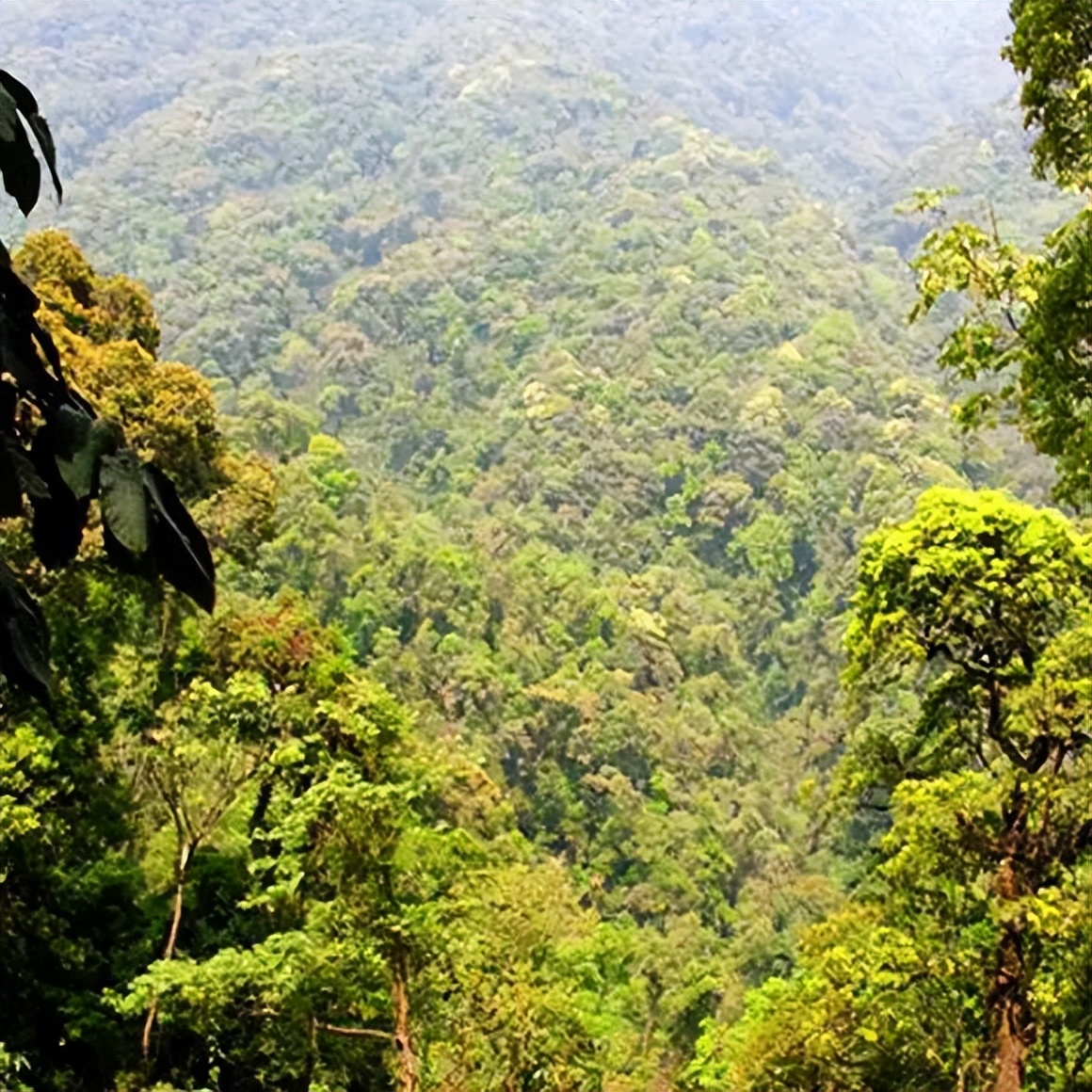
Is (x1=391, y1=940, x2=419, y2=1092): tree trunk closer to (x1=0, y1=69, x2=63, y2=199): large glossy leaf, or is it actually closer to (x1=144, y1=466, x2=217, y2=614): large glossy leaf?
(x1=144, y1=466, x2=217, y2=614): large glossy leaf

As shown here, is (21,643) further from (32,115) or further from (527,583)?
(527,583)

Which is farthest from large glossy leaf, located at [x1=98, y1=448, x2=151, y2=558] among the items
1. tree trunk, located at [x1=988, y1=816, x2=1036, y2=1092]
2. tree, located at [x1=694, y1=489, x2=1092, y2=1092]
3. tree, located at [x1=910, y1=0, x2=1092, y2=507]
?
tree trunk, located at [x1=988, y1=816, x2=1036, y2=1092]

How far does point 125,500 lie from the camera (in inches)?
46.8

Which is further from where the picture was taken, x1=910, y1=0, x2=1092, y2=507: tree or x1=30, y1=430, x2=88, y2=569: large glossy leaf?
x1=910, y1=0, x2=1092, y2=507: tree

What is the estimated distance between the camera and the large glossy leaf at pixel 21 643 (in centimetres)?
129

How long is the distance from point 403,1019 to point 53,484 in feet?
21.0

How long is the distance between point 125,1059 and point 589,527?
34884 millimetres

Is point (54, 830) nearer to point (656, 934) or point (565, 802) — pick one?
point (656, 934)

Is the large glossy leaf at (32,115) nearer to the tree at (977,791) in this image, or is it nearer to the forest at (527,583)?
the forest at (527,583)

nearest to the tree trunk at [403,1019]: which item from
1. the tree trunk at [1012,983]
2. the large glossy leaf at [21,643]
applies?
the tree trunk at [1012,983]

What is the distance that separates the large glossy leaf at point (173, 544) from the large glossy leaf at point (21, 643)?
182 mm

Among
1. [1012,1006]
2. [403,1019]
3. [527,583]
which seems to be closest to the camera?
[1012,1006]

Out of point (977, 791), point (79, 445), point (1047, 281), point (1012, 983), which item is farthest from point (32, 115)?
point (1012, 983)

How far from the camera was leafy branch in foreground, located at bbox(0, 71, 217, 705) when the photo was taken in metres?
1.19
